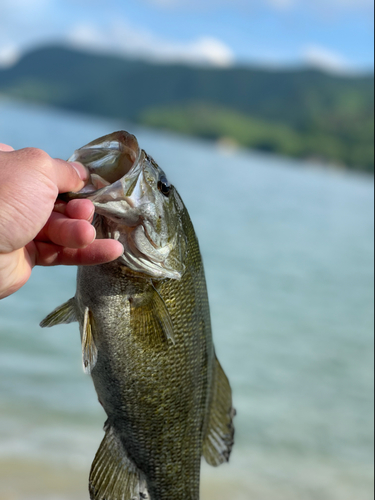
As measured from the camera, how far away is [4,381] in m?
7.70

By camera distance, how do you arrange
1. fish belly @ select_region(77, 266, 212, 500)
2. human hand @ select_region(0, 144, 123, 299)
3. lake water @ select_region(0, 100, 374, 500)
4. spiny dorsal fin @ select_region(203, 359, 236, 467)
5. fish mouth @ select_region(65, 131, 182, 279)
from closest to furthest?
1. human hand @ select_region(0, 144, 123, 299)
2. fish mouth @ select_region(65, 131, 182, 279)
3. fish belly @ select_region(77, 266, 212, 500)
4. spiny dorsal fin @ select_region(203, 359, 236, 467)
5. lake water @ select_region(0, 100, 374, 500)

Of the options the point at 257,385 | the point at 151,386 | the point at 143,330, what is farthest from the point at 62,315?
the point at 257,385

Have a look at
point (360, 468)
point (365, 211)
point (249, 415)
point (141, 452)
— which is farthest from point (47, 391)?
point (365, 211)

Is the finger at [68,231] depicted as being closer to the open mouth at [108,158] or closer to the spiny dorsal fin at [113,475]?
the open mouth at [108,158]

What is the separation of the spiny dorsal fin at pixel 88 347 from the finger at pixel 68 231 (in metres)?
0.32

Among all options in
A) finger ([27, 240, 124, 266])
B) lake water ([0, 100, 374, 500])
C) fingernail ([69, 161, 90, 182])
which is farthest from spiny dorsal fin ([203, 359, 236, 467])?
lake water ([0, 100, 374, 500])

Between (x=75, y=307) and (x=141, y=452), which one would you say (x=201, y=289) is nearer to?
(x=75, y=307)

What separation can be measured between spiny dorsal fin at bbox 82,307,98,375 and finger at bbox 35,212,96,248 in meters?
0.32

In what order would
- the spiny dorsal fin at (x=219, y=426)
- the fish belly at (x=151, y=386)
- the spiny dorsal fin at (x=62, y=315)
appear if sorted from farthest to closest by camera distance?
the spiny dorsal fin at (x=219, y=426)
the spiny dorsal fin at (x=62, y=315)
the fish belly at (x=151, y=386)

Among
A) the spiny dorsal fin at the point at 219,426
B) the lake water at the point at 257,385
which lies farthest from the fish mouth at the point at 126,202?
the lake water at the point at 257,385

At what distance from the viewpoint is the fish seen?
2.40 meters

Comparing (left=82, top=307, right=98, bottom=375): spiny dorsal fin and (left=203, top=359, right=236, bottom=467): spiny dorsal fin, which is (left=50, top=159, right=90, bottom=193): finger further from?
(left=203, top=359, right=236, bottom=467): spiny dorsal fin

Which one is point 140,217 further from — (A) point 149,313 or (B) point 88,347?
(B) point 88,347

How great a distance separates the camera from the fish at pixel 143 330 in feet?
7.88
